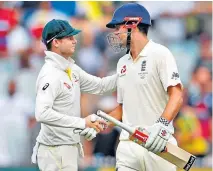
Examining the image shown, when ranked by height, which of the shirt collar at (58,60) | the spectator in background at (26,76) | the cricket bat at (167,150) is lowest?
the spectator in background at (26,76)

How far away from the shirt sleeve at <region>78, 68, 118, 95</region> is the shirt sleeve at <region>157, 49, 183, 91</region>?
27.1 inches

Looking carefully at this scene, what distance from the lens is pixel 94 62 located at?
10.1m

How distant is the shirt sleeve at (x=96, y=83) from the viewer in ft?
19.4

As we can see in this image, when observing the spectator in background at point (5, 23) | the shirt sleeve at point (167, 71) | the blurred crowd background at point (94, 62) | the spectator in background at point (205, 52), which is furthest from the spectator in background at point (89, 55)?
the shirt sleeve at point (167, 71)

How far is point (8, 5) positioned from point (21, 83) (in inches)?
50.0

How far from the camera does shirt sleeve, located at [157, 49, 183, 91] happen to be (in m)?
5.18

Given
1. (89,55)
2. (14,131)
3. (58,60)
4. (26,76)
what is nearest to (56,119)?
(58,60)

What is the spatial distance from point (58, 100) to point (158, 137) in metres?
0.93

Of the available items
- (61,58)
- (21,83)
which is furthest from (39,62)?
(61,58)

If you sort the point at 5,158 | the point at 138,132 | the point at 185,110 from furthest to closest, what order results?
1. the point at 185,110
2. the point at 5,158
3. the point at 138,132

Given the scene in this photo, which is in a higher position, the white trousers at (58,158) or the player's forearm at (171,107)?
the player's forearm at (171,107)

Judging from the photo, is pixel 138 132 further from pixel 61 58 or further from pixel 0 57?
pixel 0 57

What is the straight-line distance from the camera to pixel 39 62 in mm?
9766

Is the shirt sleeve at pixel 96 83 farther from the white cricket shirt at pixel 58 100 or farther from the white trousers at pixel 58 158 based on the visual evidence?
the white trousers at pixel 58 158
